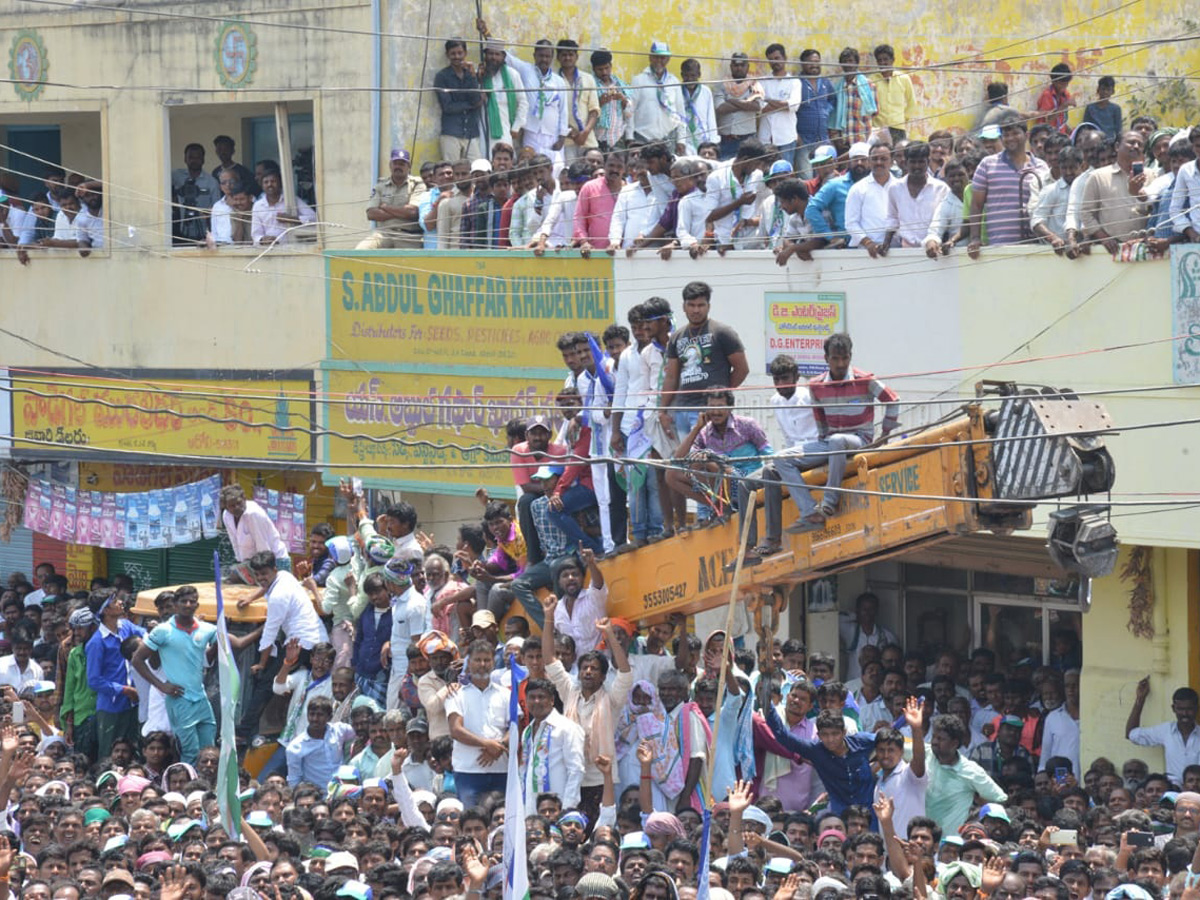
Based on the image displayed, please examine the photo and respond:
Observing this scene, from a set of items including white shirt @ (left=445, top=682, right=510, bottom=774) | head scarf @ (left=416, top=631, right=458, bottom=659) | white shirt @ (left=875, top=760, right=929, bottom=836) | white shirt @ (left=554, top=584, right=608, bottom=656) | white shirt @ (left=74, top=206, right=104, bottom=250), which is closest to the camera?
white shirt @ (left=875, top=760, right=929, bottom=836)

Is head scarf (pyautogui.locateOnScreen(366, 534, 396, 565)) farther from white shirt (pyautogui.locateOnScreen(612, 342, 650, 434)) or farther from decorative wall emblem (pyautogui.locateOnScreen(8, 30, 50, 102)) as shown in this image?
decorative wall emblem (pyautogui.locateOnScreen(8, 30, 50, 102))

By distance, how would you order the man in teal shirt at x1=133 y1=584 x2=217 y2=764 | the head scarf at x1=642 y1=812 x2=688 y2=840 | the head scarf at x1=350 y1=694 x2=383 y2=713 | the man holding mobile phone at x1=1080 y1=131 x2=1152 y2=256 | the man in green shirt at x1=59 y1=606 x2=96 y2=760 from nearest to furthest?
the head scarf at x1=642 y1=812 x2=688 y2=840 → the man holding mobile phone at x1=1080 y1=131 x2=1152 y2=256 → the head scarf at x1=350 y1=694 x2=383 y2=713 → the man in teal shirt at x1=133 y1=584 x2=217 y2=764 → the man in green shirt at x1=59 y1=606 x2=96 y2=760

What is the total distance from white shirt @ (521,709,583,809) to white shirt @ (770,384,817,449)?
2.24m

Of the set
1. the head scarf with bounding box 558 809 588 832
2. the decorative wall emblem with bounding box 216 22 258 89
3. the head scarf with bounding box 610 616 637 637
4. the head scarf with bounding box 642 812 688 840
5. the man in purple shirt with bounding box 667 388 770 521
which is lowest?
the head scarf with bounding box 558 809 588 832

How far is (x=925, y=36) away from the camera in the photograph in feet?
75.9

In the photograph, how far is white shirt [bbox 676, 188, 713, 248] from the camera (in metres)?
18.2

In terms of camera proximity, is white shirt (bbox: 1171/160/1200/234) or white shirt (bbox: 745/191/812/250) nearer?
white shirt (bbox: 1171/160/1200/234)

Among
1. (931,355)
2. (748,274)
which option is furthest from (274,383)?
(931,355)

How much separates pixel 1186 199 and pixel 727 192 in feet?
13.6

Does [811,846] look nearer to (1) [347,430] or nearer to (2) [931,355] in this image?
(2) [931,355]

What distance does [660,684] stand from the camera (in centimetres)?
1440

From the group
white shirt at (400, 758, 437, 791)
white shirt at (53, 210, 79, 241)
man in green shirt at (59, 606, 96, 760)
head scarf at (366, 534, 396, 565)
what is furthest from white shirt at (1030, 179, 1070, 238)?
white shirt at (53, 210, 79, 241)

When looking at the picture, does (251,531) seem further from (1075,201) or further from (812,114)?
(1075,201)

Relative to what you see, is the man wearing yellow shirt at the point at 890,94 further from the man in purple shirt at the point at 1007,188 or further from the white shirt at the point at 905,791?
the white shirt at the point at 905,791
